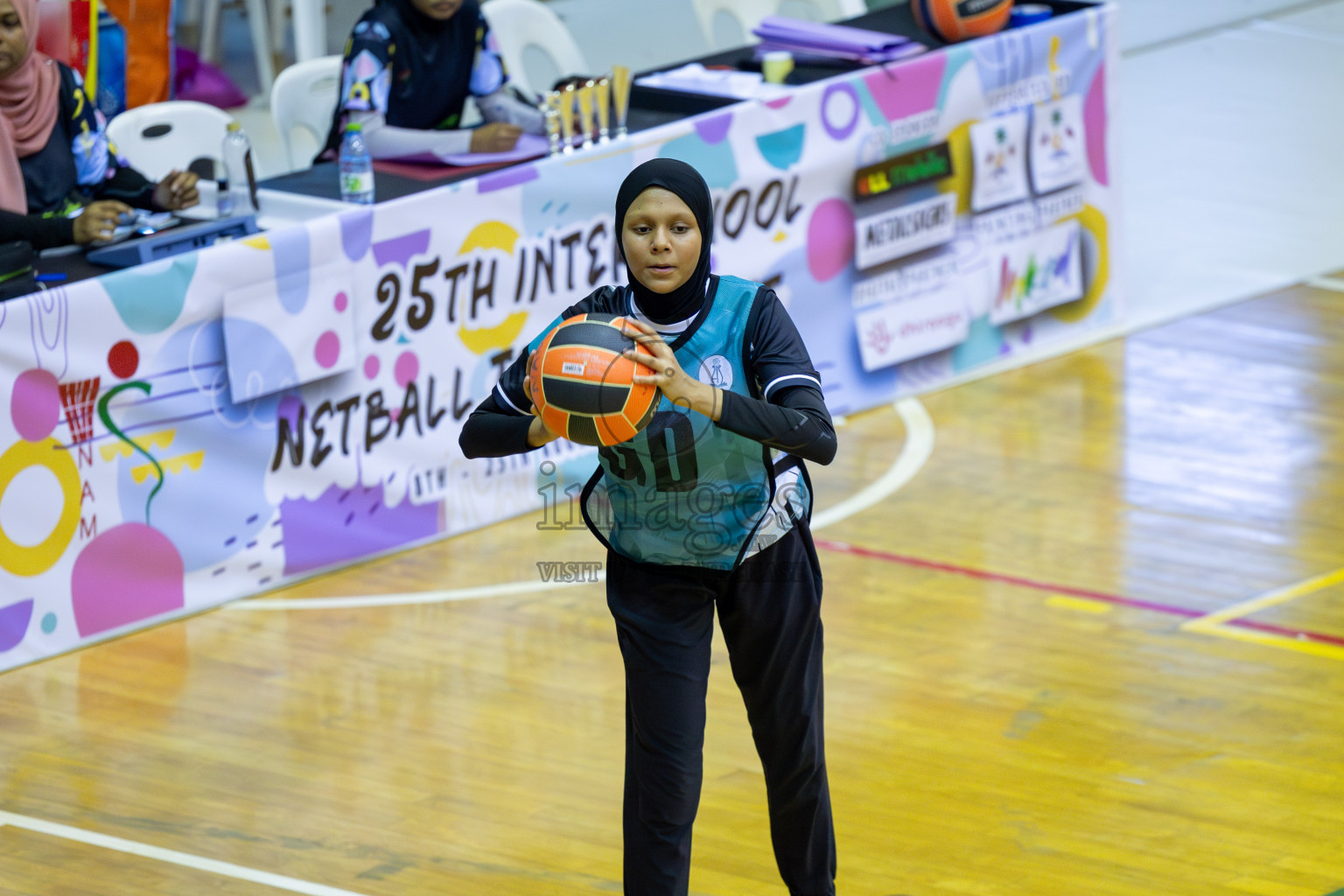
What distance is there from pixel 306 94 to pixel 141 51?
6.82 feet

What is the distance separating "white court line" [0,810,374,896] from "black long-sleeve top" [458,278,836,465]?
4.29 feet

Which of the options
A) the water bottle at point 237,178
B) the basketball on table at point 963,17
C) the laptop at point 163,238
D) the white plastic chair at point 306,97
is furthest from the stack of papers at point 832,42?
the laptop at point 163,238

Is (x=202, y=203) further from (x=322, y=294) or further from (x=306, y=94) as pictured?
(x=306, y=94)

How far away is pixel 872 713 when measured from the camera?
5172 millimetres

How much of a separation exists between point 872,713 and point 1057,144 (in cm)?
372

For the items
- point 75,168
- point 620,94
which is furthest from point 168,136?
point 620,94

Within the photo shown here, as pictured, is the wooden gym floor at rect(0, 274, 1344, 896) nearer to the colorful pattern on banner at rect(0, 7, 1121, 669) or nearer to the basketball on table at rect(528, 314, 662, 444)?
the colorful pattern on banner at rect(0, 7, 1121, 669)

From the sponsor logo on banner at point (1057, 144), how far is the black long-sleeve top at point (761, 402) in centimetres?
474

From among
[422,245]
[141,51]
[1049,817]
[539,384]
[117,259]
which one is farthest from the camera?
[141,51]

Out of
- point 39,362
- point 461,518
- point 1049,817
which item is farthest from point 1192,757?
point 39,362

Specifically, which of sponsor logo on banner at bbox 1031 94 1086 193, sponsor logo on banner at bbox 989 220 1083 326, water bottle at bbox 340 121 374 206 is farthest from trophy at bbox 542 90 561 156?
sponsor logo on banner at bbox 1031 94 1086 193

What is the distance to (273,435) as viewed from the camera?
19.7ft

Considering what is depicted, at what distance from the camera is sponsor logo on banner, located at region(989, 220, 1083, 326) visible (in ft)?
26.3

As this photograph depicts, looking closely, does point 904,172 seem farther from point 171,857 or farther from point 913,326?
point 171,857
